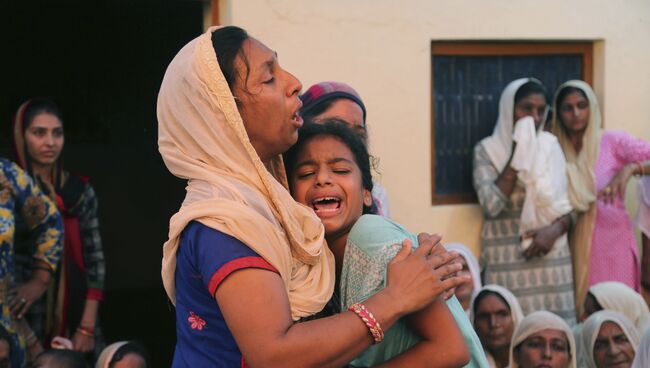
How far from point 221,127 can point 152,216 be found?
6.67 meters

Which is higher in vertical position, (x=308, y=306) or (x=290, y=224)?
(x=290, y=224)

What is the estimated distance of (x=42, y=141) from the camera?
5.24 metres

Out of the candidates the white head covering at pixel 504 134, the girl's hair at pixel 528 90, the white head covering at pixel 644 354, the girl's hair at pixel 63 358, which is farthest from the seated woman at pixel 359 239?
the girl's hair at pixel 528 90

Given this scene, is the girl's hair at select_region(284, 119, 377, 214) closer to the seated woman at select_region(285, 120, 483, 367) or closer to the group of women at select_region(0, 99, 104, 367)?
the seated woman at select_region(285, 120, 483, 367)

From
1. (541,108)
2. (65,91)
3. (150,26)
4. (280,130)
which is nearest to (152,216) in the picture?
(65,91)

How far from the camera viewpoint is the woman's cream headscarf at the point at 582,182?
239 inches

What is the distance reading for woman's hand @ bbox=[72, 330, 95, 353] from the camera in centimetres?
525

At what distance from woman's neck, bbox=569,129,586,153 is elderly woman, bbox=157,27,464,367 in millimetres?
3995

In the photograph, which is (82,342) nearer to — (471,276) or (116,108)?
(471,276)

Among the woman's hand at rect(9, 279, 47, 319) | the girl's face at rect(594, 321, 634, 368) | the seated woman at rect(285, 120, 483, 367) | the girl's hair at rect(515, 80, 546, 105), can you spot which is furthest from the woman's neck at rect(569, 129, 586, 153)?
the seated woman at rect(285, 120, 483, 367)

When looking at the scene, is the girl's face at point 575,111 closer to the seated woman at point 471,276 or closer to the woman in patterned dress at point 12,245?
the seated woman at point 471,276

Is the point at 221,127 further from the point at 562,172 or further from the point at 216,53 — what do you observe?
the point at 562,172

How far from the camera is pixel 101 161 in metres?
8.61

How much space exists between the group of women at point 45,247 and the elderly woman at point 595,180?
296cm
